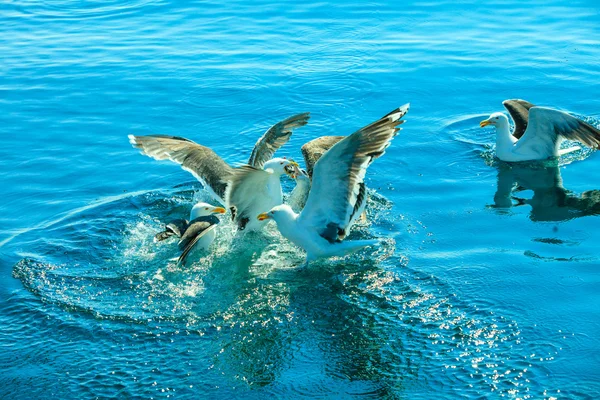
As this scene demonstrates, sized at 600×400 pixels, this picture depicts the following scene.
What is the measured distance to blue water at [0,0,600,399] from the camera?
816 centimetres

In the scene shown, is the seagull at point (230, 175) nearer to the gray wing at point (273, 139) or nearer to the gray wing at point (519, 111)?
the gray wing at point (273, 139)

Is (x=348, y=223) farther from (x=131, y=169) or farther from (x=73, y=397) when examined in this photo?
(x=131, y=169)

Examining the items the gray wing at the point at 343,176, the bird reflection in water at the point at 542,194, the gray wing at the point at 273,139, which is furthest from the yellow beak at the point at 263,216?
the bird reflection in water at the point at 542,194

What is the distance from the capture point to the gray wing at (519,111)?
13.7 meters

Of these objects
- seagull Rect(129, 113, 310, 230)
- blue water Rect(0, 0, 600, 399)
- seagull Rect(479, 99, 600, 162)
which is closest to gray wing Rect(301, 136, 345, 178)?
seagull Rect(129, 113, 310, 230)

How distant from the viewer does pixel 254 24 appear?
1969 cm

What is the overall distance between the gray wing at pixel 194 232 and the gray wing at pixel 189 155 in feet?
2.58

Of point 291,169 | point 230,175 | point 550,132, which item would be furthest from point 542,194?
point 230,175

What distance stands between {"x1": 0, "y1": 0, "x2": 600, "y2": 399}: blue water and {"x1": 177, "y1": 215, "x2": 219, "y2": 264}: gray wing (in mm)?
302

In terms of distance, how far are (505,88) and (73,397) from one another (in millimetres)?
10556

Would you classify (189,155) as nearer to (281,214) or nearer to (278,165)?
(278,165)

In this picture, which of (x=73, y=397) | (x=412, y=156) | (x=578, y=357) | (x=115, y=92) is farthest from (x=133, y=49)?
(x=578, y=357)

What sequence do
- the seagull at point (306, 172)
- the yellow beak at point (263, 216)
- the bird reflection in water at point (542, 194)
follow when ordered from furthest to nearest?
the seagull at point (306, 172)
the bird reflection in water at point (542, 194)
the yellow beak at point (263, 216)

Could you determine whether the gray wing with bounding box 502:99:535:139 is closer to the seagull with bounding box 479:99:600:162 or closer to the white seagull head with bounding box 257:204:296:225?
the seagull with bounding box 479:99:600:162
